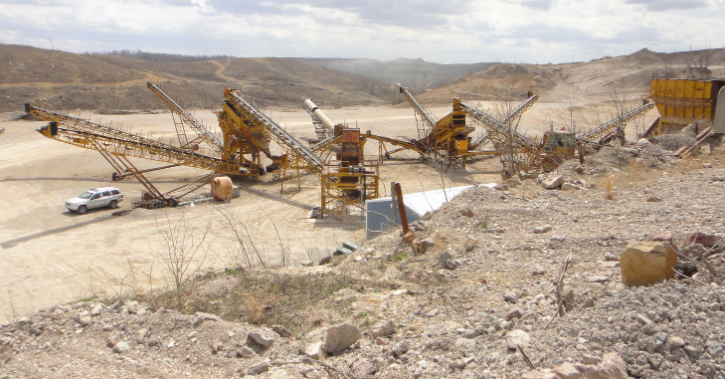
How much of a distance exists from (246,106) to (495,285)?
24778 millimetres

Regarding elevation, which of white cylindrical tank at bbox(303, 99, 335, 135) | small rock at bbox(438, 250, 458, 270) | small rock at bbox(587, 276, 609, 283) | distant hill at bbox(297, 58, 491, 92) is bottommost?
small rock at bbox(438, 250, 458, 270)

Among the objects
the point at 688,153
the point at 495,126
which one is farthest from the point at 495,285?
the point at 495,126

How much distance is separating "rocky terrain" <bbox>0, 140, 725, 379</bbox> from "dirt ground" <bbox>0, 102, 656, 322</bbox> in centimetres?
349

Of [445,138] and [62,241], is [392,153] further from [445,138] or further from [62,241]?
[62,241]

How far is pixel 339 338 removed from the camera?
6637mm

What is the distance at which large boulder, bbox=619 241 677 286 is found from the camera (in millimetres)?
6457

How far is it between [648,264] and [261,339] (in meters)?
5.00

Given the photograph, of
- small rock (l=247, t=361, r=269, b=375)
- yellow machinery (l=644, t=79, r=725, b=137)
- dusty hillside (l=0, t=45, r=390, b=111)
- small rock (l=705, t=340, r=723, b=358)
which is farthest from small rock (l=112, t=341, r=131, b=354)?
dusty hillside (l=0, t=45, r=390, b=111)

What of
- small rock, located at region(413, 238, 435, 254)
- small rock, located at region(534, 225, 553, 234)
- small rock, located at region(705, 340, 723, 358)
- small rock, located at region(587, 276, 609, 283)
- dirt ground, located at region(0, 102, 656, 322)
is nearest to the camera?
small rock, located at region(705, 340, 723, 358)

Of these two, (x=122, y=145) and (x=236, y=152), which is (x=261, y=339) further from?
(x=236, y=152)

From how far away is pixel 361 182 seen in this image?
23219 millimetres

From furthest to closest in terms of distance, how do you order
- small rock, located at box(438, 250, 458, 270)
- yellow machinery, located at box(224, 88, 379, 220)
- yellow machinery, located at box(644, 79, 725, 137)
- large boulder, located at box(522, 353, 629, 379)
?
yellow machinery, located at box(224, 88, 379, 220)
yellow machinery, located at box(644, 79, 725, 137)
small rock, located at box(438, 250, 458, 270)
large boulder, located at box(522, 353, 629, 379)

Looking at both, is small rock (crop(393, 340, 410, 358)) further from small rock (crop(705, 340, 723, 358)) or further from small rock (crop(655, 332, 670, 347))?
small rock (crop(705, 340, 723, 358))

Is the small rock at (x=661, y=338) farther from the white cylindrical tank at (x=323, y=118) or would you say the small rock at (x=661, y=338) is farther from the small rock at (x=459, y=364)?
the white cylindrical tank at (x=323, y=118)
